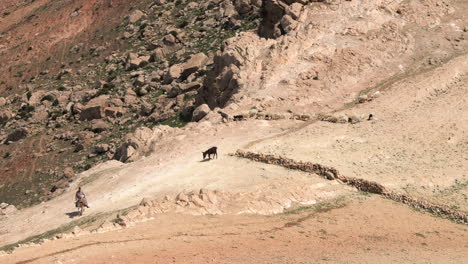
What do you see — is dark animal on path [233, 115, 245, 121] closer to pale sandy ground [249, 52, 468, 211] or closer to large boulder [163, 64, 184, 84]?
pale sandy ground [249, 52, 468, 211]

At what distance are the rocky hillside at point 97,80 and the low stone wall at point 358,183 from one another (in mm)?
12510

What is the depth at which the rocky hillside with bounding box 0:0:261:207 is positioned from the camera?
55000mm

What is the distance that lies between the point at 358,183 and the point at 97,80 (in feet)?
161

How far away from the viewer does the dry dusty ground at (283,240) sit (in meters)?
19.6

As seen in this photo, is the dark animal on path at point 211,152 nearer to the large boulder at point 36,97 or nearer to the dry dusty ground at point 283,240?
the dry dusty ground at point 283,240

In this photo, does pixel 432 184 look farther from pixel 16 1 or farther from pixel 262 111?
pixel 16 1

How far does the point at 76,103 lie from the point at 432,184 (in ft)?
154

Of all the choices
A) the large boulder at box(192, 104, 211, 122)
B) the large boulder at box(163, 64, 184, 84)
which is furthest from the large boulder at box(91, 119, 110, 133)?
the large boulder at box(192, 104, 211, 122)

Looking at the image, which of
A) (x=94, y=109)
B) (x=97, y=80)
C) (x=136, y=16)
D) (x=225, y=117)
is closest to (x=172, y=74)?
(x=94, y=109)

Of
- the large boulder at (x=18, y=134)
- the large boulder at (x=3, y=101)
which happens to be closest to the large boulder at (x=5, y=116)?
the large boulder at (x=18, y=134)

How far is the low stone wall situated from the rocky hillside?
12510 mm

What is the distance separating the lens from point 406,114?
1403 inches

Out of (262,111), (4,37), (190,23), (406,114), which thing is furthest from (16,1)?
(406,114)

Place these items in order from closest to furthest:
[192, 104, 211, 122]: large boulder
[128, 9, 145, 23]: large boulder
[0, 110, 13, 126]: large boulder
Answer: [192, 104, 211, 122]: large boulder
[0, 110, 13, 126]: large boulder
[128, 9, 145, 23]: large boulder
